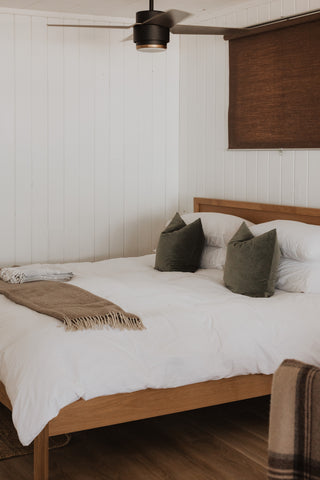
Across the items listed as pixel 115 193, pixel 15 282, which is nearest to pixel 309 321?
pixel 15 282

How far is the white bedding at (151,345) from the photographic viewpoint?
101 inches

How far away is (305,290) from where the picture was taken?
3.52 meters

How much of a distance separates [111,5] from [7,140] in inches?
49.0

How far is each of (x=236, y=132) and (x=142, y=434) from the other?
2.40 meters

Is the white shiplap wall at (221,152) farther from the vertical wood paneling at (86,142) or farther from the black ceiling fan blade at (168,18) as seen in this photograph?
the black ceiling fan blade at (168,18)

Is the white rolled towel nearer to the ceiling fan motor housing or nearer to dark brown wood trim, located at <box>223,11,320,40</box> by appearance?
the ceiling fan motor housing

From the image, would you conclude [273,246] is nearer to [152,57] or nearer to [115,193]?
[115,193]

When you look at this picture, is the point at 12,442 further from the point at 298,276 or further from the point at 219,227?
the point at 219,227

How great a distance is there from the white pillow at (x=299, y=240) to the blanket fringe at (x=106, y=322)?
1.14 meters

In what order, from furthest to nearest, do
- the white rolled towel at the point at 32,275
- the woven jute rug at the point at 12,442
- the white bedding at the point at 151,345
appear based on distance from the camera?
the white rolled towel at the point at 32,275 → the woven jute rug at the point at 12,442 → the white bedding at the point at 151,345

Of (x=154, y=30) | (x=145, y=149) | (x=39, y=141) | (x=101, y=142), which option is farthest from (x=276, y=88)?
(x=39, y=141)

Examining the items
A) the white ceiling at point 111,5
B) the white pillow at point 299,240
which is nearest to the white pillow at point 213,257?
Result: the white pillow at point 299,240

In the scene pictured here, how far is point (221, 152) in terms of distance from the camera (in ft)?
16.1

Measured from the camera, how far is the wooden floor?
2.78 metres
